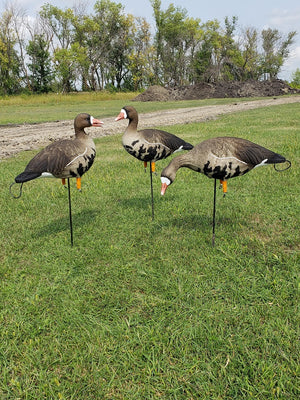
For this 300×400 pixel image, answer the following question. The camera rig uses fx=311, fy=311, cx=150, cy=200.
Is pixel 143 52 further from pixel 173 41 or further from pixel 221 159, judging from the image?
pixel 221 159

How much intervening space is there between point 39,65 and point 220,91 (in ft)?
90.1

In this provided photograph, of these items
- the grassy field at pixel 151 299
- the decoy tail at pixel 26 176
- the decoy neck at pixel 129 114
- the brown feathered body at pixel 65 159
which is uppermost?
the decoy neck at pixel 129 114

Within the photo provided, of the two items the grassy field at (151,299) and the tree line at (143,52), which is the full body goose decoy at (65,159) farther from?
the tree line at (143,52)

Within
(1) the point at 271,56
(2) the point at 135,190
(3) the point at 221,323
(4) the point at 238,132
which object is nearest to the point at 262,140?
(4) the point at 238,132

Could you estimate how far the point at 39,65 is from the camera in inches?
1832

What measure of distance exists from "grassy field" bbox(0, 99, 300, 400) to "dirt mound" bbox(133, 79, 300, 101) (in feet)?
108

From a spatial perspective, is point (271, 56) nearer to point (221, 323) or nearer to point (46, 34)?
point (46, 34)

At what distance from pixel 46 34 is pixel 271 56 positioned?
130ft

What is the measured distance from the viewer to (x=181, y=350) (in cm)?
248

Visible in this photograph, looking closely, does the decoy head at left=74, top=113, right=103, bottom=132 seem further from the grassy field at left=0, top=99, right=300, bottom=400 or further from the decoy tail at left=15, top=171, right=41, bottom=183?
the grassy field at left=0, top=99, right=300, bottom=400

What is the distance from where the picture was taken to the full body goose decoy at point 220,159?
325 cm

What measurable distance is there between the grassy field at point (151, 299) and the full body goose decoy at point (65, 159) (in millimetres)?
1089

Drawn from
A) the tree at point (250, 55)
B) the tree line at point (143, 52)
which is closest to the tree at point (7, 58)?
the tree line at point (143, 52)

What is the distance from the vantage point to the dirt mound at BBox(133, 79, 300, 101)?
36469 mm
